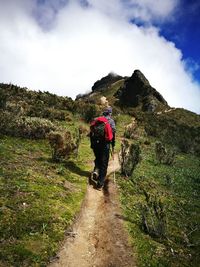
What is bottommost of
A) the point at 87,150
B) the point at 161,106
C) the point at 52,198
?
the point at 52,198

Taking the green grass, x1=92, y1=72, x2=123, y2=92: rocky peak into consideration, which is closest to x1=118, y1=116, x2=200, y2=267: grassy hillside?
the green grass

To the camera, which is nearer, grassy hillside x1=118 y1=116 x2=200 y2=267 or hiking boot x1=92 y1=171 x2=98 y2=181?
grassy hillside x1=118 y1=116 x2=200 y2=267

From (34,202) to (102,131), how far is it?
14.9ft

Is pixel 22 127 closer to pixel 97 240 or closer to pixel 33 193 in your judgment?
pixel 33 193

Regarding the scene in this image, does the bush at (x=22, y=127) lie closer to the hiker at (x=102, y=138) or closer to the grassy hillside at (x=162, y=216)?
the grassy hillside at (x=162, y=216)

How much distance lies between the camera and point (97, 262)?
845cm

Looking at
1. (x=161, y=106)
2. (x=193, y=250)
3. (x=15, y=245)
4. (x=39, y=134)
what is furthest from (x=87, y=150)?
(x=161, y=106)

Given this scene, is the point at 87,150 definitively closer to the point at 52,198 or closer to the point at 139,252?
the point at 52,198

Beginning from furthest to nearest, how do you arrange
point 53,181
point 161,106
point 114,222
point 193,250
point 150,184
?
point 161,106 < point 150,184 < point 53,181 < point 114,222 < point 193,250

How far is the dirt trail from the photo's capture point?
27.6ft

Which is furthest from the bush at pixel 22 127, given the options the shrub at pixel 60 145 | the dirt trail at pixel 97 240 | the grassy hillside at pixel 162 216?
the dirt trail at pixel 97 240

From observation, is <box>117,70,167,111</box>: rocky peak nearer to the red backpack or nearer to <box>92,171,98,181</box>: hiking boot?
<box>92,171,98,181</box>: hiking boot

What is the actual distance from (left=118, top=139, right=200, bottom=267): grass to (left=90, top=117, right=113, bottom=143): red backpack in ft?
7.46

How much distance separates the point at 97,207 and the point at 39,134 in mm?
9931
